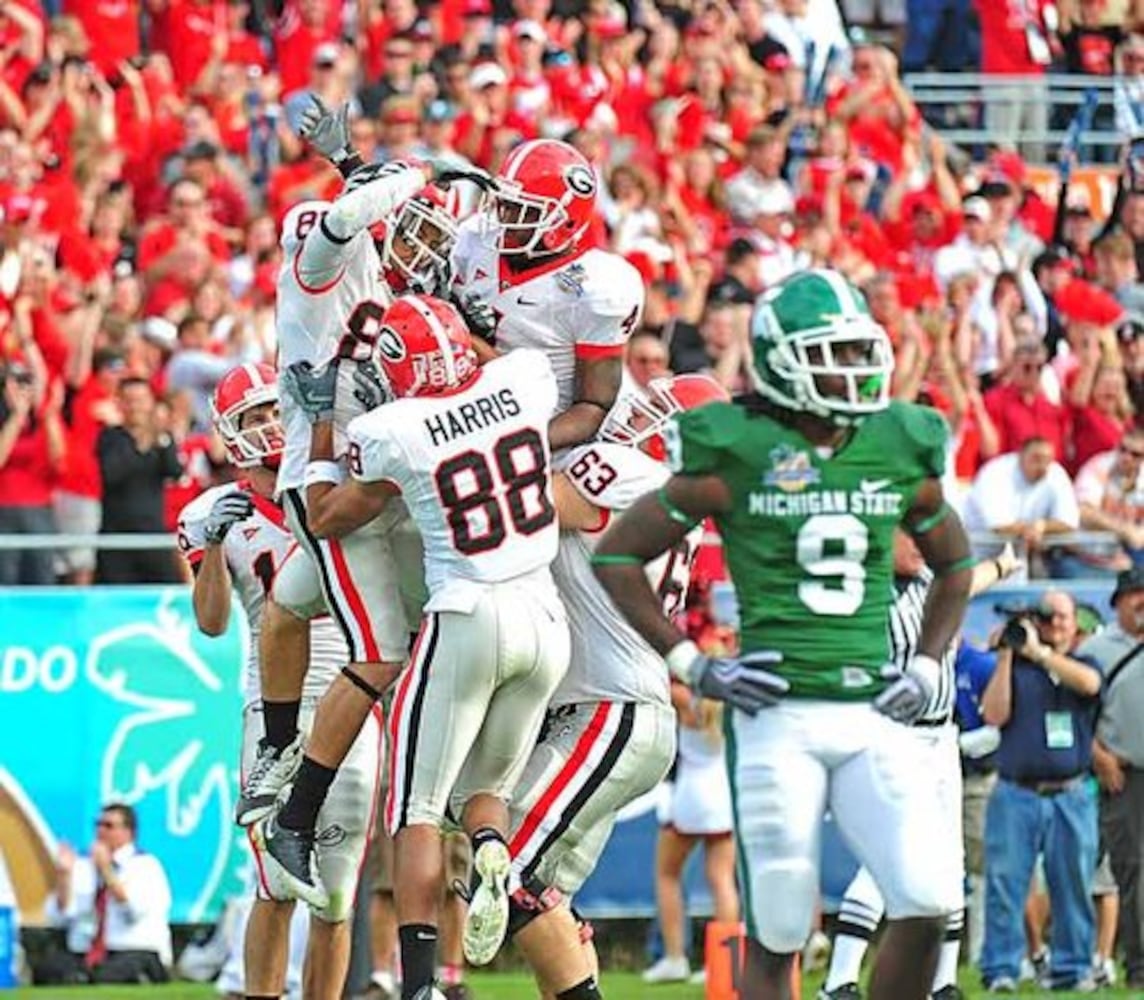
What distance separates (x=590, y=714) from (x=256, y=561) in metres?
1.25

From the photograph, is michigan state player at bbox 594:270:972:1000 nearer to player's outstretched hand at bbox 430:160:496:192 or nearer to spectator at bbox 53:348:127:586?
player's outstretched hand at bbox 430:160:496:192

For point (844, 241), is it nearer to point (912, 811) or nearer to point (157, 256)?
point (157, 256)

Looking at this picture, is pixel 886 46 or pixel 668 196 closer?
pixel 668 196

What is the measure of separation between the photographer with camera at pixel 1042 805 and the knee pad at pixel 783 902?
5.82m

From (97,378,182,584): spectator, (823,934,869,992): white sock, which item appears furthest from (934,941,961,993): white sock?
(97,378,182,584): spectator

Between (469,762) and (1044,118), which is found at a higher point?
(1044,118)

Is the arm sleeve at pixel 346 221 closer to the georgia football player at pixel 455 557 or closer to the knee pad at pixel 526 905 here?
the georgia football player at pixel 455 557

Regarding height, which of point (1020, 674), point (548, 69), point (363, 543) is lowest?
point (1020, 674)

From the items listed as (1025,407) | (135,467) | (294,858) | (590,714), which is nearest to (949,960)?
(590,714)

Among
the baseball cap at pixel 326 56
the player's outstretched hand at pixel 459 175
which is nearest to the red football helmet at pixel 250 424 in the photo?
the player's outstretched hand at pixel 459 175

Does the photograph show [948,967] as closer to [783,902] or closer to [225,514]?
[225,514]

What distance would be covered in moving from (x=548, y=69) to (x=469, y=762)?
10.2 meters

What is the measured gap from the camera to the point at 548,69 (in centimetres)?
1916

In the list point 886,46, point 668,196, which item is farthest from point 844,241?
point 886,46
